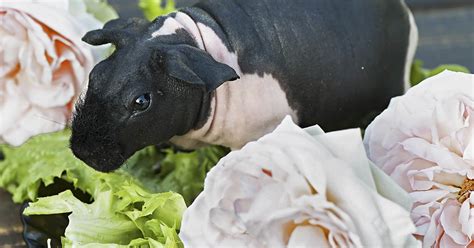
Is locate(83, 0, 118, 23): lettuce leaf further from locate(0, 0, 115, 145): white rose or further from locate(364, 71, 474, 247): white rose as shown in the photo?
locate(364, 71, 474, 247): white rose

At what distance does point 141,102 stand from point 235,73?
→ 9cm

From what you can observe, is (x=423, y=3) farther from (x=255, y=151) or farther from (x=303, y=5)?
(x=255, y=151)

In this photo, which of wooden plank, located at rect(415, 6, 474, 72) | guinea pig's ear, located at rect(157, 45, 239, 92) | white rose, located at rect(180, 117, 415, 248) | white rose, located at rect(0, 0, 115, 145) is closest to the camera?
white rose, located at rect(180, 117, 415, 248)

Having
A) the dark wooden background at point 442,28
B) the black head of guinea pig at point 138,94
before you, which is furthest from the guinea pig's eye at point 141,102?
the dark wooden background at point 442,28

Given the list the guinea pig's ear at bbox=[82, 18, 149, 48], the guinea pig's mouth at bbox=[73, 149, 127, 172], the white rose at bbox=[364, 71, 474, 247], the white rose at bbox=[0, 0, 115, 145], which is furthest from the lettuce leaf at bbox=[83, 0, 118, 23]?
the white rose at bbox=[364, 71, 474, 247]

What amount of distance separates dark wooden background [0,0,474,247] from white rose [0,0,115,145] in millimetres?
482

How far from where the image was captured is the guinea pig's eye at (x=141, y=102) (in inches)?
28.2

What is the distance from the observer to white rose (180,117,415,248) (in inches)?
21.8

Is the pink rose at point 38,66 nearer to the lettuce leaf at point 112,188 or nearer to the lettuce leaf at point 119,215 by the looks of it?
the lettuce leaf at point 112,188

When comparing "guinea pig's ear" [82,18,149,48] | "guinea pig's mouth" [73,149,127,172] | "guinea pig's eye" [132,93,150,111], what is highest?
"guinea pig's ear" [82,18,149,48]

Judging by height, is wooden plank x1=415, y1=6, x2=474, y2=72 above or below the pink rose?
below

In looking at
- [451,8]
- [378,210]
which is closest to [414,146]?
[378,210]

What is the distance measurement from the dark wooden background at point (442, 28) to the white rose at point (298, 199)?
0.80m

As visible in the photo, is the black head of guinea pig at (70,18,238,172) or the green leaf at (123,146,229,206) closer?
the black head of guinea pig at (70,18,238,172)
